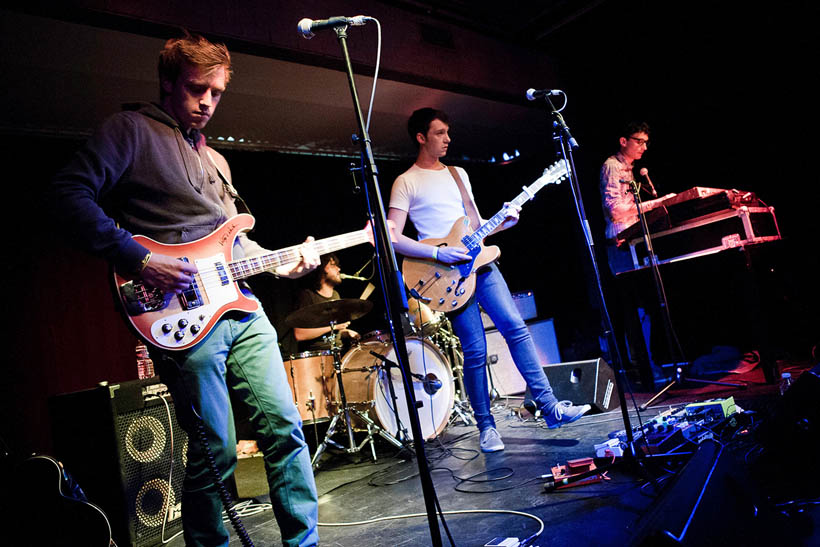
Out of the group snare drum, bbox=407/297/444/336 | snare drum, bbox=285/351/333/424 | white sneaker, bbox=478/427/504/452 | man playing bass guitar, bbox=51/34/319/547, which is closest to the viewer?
man playing bass guitar, bbox=51/34/319/547

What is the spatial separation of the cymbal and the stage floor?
1.23m

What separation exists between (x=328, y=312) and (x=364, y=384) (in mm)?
697

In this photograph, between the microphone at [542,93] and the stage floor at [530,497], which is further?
the microphone at [542,93]

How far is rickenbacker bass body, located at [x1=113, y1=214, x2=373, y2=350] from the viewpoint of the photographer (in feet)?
6.41

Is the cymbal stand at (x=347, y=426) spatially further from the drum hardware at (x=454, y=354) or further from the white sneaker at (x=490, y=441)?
the drum hardware at (x=454, y=354)

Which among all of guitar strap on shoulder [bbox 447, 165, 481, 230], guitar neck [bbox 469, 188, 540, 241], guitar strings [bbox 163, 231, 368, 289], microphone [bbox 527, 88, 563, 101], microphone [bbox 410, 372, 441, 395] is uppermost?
microphone [bbox 527, 88, 563, 101]

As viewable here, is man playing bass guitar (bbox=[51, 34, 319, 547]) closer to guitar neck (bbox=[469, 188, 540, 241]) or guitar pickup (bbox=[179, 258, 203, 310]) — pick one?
guitar pickup (bbox=[179, 258, 203, 310])

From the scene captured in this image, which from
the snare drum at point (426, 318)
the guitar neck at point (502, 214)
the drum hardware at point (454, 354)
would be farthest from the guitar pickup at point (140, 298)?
the drum hardware at point (454, 354)

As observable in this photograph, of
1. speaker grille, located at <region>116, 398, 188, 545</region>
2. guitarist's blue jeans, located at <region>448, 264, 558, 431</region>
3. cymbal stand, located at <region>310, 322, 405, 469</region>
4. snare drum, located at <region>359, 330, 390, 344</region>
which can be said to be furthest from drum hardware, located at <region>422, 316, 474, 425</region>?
speaker grille, located at <region>116, 398, 188, 545</region>

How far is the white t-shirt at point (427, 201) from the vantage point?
3.90 meters

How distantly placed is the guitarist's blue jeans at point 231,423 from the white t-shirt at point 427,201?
1.98 m

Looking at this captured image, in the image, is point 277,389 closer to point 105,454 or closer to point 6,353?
point 105,454

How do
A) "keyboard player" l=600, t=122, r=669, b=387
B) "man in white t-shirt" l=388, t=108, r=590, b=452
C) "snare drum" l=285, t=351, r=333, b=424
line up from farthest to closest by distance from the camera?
1. "keyboard player" l=600, t=122, r=669, b=387
2. "snare drum" l=285, t=351, r=333, b=424
3. "man in white t-shirt" l=388, t=108, r=590, b=452

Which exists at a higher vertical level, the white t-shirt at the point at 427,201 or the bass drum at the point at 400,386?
the white t-shirt at the point at 427,201
